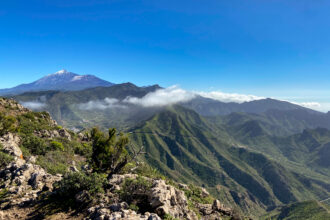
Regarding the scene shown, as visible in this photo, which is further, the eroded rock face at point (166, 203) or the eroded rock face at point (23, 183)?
the eroded rock face at point (23, 183)

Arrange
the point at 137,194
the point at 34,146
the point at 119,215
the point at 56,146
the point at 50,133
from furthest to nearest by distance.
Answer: the point at 50,133
the point at 56,146
the point at 34,146
the point at 137,194
the point at 119,215

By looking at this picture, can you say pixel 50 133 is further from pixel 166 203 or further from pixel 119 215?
pixel 119 215

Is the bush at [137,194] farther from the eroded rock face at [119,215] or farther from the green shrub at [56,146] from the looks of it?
the green shrub at [56,146]

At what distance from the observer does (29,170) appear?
2788 cm

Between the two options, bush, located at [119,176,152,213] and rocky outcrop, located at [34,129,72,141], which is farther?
rocky outcrop, located at [34,129,72,141]

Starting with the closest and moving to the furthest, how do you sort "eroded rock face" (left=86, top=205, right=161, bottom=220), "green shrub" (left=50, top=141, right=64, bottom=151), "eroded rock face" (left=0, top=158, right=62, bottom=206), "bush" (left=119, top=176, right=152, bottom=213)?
"eroded rock face" (left=86, top=205, right=161, bottom=220) < "bush" (left=119, top=176, right=152, bottom=213) < "eroded rock face" (left=0, top=158, right=62, bottom=206) < "green shrub" (left=50, top=141, right=64, bottom=151)

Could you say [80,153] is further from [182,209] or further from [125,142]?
[182,209]

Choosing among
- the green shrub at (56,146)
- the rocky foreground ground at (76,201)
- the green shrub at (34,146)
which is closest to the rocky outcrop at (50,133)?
the green shrub at (56,146)

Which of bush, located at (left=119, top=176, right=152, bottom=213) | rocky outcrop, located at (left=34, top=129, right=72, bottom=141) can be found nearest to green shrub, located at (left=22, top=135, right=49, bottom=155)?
rocky outcrop, located at (left=34, top=129, right=72, bottom=141)

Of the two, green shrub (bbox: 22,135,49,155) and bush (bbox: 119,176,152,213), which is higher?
bush (bbox: 119,176,152,213)

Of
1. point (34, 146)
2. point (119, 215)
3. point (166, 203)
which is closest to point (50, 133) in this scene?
point (34, 146)

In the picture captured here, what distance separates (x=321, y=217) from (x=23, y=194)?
27320 cm

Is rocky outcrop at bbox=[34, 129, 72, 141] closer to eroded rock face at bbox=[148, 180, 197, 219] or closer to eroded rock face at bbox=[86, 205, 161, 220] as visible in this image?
eroded rock face at bbox=[86, 205, 161, 220]

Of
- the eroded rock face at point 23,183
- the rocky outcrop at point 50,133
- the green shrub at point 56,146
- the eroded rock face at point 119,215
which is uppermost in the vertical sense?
the eroded rock face at point 119,215
